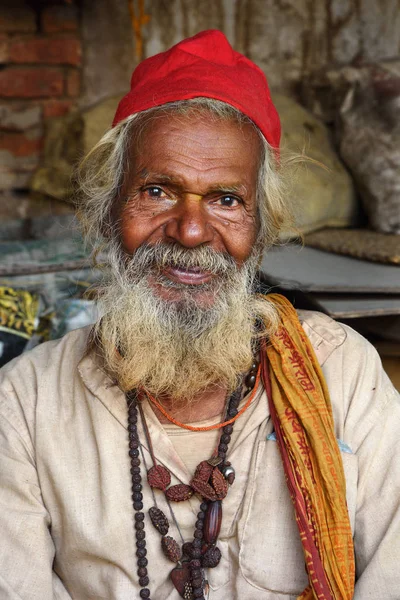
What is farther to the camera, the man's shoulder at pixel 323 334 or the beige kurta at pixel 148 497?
the man's shoulder at pixel 323 334

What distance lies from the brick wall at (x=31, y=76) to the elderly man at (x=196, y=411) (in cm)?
206

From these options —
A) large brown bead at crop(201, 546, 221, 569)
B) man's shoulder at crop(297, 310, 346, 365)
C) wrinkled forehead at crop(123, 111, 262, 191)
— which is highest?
wrinkled forehead at crop(123, 111, 262, 191)

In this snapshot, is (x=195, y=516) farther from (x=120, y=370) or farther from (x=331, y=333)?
(x=331, y=333)

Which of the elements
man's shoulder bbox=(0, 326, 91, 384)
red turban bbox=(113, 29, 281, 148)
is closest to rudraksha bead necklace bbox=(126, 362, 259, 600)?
man's shoulder bbox=(0, 326, 91, 384)

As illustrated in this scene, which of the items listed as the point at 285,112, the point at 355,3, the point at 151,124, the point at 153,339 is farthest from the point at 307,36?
the point at 153,339

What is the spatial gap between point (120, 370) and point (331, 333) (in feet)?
2.09

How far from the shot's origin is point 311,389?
2146 millimetres

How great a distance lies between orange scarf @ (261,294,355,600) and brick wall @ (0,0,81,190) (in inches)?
101

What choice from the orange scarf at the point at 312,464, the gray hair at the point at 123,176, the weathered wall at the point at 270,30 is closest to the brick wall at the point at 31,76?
the weathered wall at the point at 270,30

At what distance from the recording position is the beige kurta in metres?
2.05

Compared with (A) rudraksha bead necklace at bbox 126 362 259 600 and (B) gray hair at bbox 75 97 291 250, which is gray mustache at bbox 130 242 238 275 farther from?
(A) rudraksha bead necklace at bbox 126 362 259 600

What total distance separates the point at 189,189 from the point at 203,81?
32cm

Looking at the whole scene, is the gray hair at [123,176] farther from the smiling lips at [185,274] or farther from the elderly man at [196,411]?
the smiling lips at [185,274]

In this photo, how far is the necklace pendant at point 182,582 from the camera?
6.71 ft
